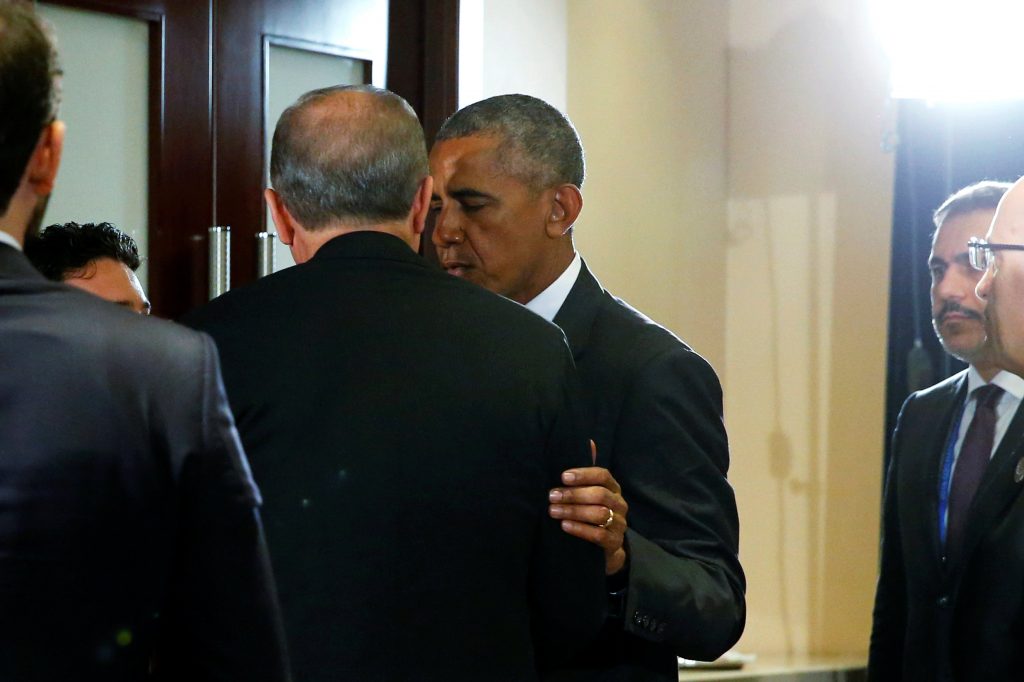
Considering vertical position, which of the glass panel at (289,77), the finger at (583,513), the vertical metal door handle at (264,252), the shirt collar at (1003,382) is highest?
the glass panel at (289,77)

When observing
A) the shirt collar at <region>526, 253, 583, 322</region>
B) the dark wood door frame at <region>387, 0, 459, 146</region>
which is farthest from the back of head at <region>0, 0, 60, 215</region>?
the dark wood door frame at <region>387, 0, 459, 146</region>

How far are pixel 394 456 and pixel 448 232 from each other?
81 centimetres

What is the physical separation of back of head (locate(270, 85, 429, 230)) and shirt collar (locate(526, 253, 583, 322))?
0.54m

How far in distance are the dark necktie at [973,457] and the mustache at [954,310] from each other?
0.70ft

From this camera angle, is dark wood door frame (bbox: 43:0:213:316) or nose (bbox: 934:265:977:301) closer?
nose (bbox: 934:265:977:301)

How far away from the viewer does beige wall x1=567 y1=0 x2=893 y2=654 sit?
4.38 m

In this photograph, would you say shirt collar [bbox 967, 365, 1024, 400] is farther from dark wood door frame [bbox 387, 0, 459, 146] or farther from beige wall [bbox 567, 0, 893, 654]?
beige wall [bbox 567, 0, 893, 654]

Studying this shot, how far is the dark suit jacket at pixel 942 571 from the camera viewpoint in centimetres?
229

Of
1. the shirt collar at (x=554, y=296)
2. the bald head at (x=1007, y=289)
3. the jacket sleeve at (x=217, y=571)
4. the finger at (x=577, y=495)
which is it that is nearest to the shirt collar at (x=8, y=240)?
the jacket sleeve at (x=217, y=571)

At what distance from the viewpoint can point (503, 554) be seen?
1456 millimetres

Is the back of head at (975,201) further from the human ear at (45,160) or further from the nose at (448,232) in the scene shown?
the human ear at (45,160)

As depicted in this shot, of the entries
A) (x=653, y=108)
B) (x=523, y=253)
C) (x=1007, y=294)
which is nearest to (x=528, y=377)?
(x=523, y=253)

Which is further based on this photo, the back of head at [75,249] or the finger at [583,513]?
the back of head at [75,249]

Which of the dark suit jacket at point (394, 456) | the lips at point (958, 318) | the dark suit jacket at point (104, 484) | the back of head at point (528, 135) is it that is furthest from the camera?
the lips at point (958, 318)
